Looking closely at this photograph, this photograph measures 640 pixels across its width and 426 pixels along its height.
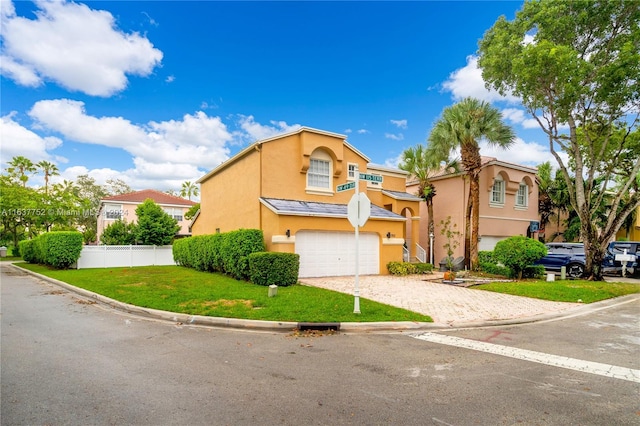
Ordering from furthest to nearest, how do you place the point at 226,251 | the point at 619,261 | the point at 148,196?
the point at 148,196 < the point at 619,261 < the point at 226,251

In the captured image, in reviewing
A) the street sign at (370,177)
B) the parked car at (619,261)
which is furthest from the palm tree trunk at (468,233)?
the street sign at (370,177)

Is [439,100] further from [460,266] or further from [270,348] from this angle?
[270,348]

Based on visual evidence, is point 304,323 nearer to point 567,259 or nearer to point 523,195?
point 567,259

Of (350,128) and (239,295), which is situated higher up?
(350,128)

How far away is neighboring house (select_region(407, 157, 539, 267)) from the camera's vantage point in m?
23.2

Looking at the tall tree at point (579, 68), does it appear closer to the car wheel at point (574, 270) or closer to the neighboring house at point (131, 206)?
the car wheel at point (574, 270)

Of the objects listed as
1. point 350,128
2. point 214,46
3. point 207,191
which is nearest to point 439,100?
point 350,128

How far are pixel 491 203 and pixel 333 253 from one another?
1390 cm

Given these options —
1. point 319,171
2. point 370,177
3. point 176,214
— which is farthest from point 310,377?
point 176,214

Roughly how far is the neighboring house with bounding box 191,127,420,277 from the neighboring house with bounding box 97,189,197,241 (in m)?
23.2

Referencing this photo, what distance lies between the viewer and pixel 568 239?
2792 cm

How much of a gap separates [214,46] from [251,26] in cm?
233

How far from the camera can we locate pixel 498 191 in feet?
79.3

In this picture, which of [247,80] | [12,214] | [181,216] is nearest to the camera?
[247,80]
